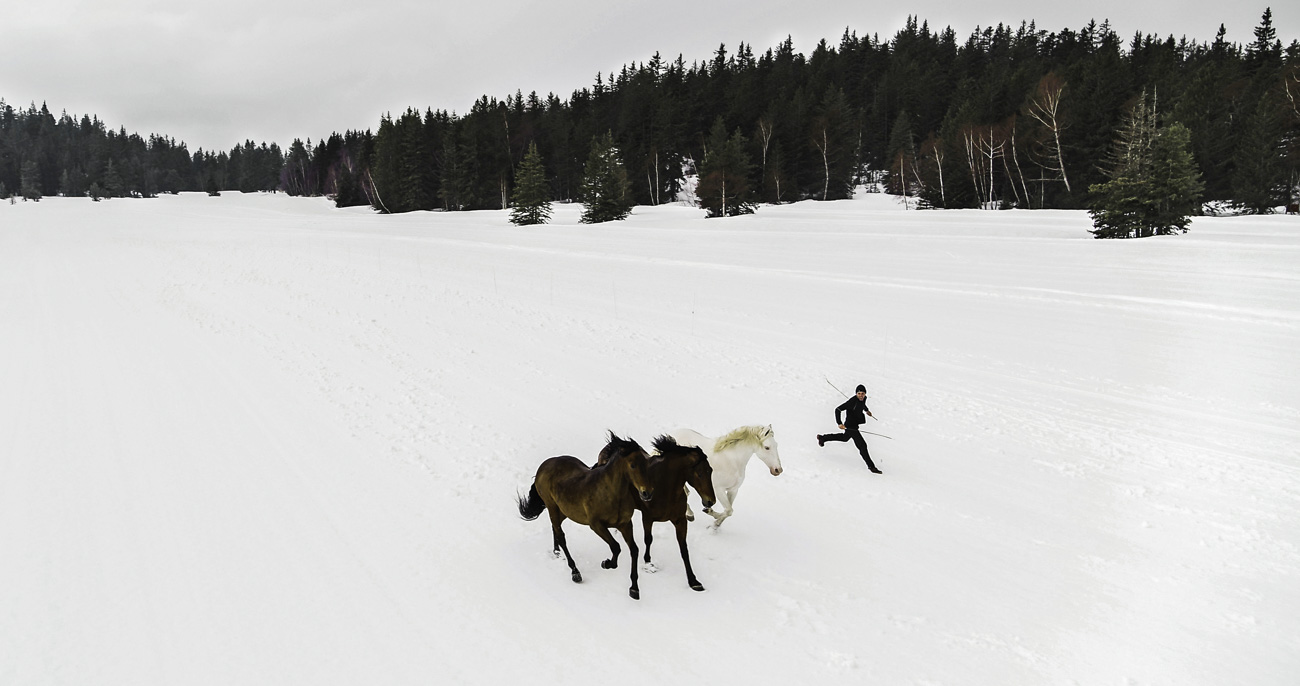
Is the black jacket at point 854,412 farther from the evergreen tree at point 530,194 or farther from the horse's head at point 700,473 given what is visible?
the evergreen tree at point 530,194

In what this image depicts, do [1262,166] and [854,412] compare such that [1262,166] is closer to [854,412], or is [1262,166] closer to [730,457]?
[854,412]

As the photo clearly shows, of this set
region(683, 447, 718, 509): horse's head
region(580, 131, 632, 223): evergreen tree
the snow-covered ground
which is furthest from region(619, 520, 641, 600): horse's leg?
region(580, 131, 632, 223): evergreen tree

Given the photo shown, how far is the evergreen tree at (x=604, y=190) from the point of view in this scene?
160ft

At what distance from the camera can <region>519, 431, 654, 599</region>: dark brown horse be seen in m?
5.11

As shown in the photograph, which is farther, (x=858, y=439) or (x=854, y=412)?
(x=854, y=412)

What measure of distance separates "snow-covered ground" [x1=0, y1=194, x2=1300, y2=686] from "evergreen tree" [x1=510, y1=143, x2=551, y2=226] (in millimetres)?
30662

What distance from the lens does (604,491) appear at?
17.3 feet

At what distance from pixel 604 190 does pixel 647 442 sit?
4193 cm

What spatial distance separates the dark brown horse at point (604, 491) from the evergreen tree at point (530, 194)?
45.4 metres

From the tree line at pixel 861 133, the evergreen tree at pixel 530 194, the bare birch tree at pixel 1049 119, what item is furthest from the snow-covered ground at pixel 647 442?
the bare birch tree at pixel 1049 119

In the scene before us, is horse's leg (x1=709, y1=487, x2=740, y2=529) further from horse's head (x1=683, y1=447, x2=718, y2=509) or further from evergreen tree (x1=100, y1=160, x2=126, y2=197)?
evergreen tree (x1=100, y1=160, x2=126, y2=197)

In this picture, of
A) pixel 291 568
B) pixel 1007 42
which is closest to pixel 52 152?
pixel 291 568

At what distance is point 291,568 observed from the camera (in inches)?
231

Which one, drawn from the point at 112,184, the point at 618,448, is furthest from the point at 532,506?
the point at 112,184
